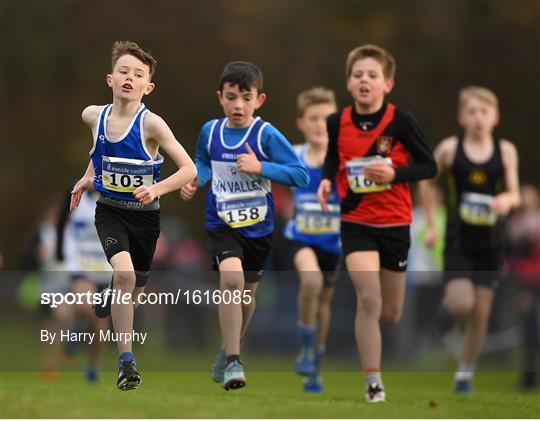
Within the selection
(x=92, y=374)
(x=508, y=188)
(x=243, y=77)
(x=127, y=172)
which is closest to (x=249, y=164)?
(x=243, y=77)

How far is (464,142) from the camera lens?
12734 millimetres

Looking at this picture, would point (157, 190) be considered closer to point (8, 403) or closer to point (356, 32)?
point (8, 403)

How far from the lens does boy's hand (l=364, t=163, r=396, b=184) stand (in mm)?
10148

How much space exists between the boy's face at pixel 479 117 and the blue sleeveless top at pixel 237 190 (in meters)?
3.58

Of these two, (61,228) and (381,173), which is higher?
(61,228)

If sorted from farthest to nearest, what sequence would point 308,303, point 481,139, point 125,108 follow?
point 481,139
point 308,303
point 125,108

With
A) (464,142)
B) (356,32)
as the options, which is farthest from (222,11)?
(464,142)

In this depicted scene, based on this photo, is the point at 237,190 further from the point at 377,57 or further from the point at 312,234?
the point at 312,234

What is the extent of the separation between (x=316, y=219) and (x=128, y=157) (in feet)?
13.9

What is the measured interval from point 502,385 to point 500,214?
3.37m

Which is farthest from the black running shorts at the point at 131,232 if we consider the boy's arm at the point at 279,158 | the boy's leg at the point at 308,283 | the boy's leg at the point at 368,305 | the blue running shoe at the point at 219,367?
the boy's leg at the point at 308,283

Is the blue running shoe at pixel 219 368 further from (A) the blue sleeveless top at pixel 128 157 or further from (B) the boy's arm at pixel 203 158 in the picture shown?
(A) the blue sleeveless top at pixel 128 157

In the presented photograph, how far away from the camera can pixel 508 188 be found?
12.3 metres

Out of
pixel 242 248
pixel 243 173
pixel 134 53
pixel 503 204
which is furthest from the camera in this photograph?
pixel 503 204
